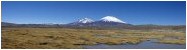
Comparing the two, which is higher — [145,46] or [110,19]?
[110,19]

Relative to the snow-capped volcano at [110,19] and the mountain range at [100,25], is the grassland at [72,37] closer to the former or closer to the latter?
the mountain range at [100,25]

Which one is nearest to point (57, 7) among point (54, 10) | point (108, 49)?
point (54, 10)

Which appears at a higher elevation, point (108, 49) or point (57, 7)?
point (57, 7)

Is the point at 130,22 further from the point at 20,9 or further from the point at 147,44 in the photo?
the point at 20,9

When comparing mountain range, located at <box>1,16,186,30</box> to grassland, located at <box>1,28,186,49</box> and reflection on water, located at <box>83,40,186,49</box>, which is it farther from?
reflection on water, located at <box>83,40,186,49</box>

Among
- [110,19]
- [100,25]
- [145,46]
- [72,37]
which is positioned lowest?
[145,46]

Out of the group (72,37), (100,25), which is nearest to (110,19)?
(100,25)

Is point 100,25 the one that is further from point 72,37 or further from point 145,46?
point 145,46

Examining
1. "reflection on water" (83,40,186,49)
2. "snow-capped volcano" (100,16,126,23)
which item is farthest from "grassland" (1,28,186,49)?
"snow-capped volcano" (100,16,126,23)
